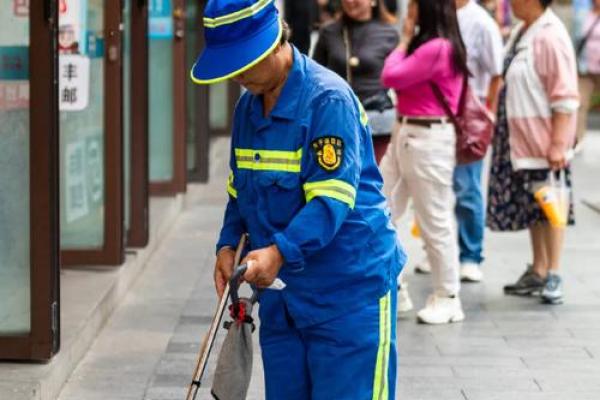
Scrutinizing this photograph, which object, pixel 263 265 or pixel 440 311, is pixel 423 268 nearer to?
pixel 440 311

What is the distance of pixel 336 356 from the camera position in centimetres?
454

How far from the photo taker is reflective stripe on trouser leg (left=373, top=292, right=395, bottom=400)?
4590 mm

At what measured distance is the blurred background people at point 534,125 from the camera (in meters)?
8.75

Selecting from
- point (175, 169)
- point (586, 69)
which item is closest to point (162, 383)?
point (175, 169)

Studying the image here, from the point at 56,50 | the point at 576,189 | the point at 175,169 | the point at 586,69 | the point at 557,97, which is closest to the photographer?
the point at 56,50

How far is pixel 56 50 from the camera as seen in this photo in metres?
6.59

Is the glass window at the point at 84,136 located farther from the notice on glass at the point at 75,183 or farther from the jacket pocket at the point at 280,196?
the jacket pocket at the point at 280,196

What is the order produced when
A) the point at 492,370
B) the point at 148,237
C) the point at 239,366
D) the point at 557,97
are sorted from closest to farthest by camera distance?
the point at 239,366 < the point at 492,370 < the point at 557,97 < the point at 148,237

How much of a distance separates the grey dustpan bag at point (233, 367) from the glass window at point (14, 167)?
2.44m

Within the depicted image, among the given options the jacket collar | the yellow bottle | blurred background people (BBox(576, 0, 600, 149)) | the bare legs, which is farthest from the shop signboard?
the jacket collar

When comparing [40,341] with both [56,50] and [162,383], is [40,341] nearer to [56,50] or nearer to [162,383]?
[162,383]

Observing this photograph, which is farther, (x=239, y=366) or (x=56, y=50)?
(x=56, y=50)

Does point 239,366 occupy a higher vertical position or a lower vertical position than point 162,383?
higher

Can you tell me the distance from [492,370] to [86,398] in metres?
1.84
